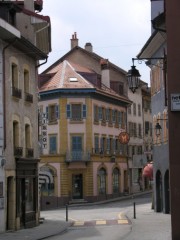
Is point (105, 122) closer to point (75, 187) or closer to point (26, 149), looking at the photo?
point (75, 187)

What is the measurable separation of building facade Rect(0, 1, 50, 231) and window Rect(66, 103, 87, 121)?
26.1m

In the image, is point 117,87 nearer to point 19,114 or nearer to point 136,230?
point 19,114

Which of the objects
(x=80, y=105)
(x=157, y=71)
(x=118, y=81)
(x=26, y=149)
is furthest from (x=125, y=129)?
(x=26, y=149)

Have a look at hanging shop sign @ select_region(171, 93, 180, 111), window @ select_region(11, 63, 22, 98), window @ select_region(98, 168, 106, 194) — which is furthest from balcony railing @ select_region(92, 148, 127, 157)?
hanging shop sign @ select_region(171, 93, 180, 111)

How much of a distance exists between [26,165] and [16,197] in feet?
6.76

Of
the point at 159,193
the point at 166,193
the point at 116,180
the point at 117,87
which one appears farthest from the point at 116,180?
the point at 166,193

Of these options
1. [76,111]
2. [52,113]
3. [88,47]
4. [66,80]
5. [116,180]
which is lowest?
[116,180]

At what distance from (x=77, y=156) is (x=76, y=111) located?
4.58 metres

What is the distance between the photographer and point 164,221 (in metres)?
29.4

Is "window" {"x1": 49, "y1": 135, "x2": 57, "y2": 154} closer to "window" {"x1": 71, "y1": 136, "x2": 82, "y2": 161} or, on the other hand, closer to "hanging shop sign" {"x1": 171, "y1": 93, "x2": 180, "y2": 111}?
"window" {"x1": 71, "y1": 136, "x2": 82, "y2": 161}

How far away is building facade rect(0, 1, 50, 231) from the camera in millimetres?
27078

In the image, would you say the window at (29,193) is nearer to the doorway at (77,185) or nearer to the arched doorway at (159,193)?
the arched doorway at (159,193)

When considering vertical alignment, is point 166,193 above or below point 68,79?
below

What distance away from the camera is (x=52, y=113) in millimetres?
60219
